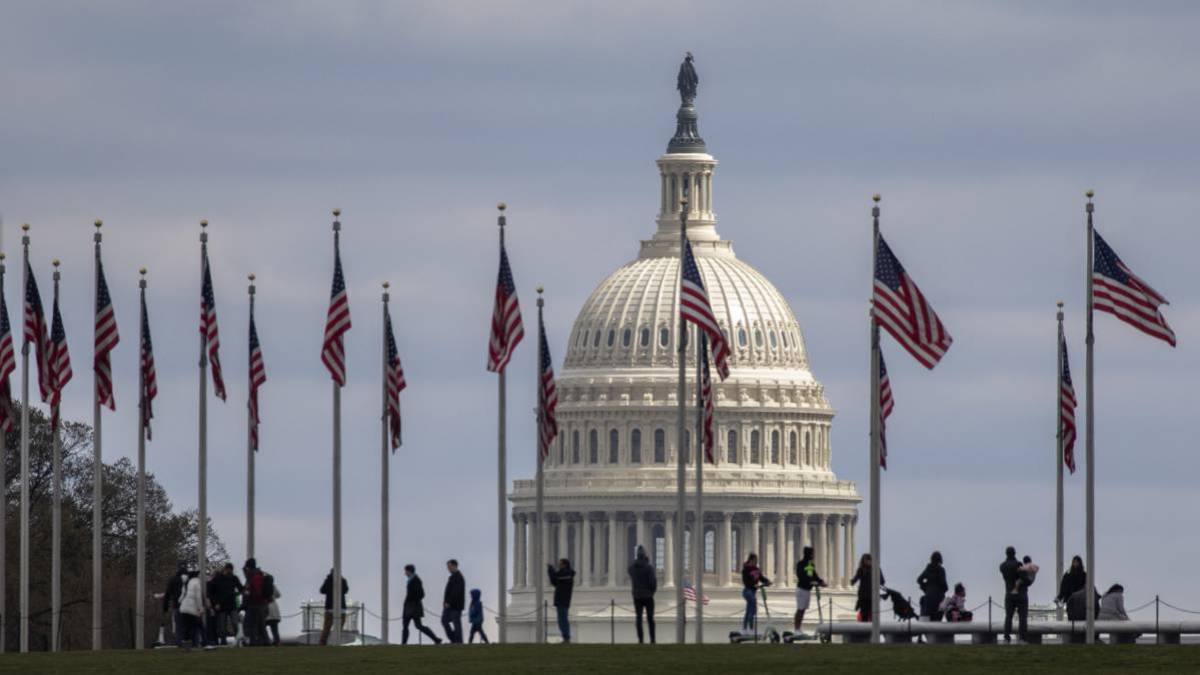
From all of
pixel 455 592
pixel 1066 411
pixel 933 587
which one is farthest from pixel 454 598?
pixel 1066 411

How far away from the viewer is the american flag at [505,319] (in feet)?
391

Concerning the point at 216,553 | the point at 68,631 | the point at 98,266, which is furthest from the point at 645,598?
the point at 216,553

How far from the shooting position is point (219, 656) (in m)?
103

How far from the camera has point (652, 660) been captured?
317ft

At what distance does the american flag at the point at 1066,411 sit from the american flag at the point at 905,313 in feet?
72.1

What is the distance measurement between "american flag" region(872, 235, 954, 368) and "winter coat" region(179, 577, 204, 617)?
15535 mm

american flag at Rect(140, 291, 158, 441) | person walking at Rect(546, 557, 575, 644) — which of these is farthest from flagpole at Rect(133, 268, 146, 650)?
person walking at Rect(546, 557, 575, 644)

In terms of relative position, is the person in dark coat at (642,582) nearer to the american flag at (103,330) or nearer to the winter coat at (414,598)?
the winter coat at (414,598)

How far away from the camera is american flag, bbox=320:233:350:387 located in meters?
121

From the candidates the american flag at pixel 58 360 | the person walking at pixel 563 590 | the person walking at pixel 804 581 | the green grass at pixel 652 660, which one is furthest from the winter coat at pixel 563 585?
the american flag at pixel 58 360

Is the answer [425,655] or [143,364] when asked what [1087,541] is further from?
[143,364]

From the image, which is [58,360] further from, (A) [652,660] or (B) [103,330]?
(A) [652,660]

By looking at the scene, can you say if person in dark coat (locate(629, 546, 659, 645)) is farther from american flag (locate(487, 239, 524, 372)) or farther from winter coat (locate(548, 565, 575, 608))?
american flag (locate(487, 239, 524, 372))

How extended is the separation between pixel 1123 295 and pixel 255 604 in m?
19.9
